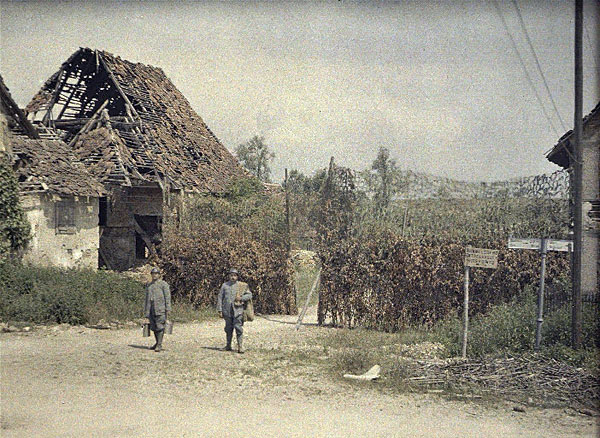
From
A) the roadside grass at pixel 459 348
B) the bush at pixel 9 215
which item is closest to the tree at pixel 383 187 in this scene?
the roadside grass at pixel 459 348

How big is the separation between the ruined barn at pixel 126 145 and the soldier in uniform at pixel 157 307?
10.1 m

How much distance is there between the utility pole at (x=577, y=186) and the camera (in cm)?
1052

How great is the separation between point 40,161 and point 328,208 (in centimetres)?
1124

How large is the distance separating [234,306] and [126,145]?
15.1 meters

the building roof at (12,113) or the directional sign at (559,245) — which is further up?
the building roof at (12,113)

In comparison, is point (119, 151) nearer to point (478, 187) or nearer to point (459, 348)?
point (478, 187)

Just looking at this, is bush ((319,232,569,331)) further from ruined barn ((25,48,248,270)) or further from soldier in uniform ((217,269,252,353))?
ruined barn ((25,48,248,270))

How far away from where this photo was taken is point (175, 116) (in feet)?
98.3

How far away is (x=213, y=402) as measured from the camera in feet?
28.0

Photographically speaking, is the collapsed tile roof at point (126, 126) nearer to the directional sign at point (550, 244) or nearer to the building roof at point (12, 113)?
the building roof at point (12, 113)

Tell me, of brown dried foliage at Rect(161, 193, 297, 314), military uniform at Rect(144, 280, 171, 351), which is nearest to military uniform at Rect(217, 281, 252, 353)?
military uniform at Rect(144, 280, 171, 351)

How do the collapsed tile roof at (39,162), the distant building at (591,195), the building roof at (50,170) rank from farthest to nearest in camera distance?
1. the building roof at (50,170)
2. the collapsed tile roof at (39,162)
3. the distant building at (591,195)

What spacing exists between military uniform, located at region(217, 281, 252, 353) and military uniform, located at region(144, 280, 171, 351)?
1.10 m

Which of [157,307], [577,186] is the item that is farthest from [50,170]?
[577,186]
